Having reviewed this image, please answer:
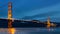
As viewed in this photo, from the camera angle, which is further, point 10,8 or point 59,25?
point 59,25

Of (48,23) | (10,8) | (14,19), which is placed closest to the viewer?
(14,19)

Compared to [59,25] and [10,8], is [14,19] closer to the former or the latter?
[10,8]

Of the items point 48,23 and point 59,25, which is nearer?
point 48,23

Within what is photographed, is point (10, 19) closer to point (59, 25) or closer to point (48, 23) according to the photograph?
point (48, 23)

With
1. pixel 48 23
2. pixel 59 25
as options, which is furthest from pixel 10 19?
pixel 59 25

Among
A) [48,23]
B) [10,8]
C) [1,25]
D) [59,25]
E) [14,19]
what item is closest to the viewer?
[14,19]

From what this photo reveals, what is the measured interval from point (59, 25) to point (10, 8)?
107 ft

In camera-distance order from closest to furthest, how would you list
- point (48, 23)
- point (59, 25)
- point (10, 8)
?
point (10, 8), point (48, 23), point (59, 25)

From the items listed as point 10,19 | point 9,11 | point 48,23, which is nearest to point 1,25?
point 48,23

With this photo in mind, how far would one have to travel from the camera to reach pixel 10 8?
1761 inches

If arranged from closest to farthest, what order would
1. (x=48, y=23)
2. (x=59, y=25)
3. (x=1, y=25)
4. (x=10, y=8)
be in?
1. (x=10, y=8)
2. (x=48, y=23)
3. (x=1, y=25)
4. (x=59, y=25)

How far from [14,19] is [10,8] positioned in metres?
7.16

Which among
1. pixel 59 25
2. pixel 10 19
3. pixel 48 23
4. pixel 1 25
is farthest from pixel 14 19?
pixel 59 25

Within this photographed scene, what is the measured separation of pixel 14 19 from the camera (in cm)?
3788
